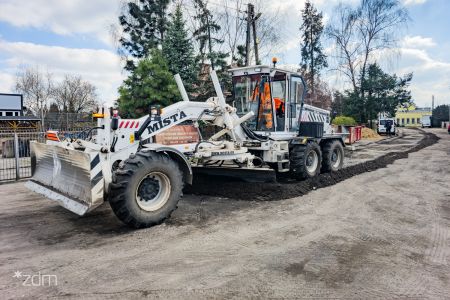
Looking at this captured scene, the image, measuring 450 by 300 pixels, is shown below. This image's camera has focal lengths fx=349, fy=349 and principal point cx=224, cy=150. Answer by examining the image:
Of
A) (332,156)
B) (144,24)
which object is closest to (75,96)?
(144,24)

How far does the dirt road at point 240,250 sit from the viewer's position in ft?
11.8

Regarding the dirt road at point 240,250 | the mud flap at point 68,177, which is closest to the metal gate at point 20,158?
the dirt road at point 240,250

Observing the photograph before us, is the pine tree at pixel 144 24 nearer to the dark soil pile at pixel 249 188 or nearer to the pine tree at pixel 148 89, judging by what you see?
the pine tree at pixel 148 89

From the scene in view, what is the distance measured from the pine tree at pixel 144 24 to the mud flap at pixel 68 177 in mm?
19943

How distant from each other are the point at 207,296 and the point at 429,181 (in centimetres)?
847

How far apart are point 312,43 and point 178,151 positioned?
35.9m

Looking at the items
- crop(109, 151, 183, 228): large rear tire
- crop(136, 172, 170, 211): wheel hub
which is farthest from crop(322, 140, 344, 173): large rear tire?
crop(136, 172, 170, 211): wheel hub

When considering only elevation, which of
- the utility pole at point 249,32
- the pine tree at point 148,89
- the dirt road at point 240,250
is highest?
the utility pole at point 249,32

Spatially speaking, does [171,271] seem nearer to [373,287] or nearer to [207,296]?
[207,296]

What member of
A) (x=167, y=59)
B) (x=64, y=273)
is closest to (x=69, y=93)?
(x=167, y=59)

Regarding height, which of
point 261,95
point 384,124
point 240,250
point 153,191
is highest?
point 261,95

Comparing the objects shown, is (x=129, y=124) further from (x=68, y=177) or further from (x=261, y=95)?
(x=261, y=95)

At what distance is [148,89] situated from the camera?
17.0 m

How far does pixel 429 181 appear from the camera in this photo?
31.4 ft
